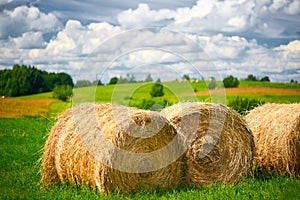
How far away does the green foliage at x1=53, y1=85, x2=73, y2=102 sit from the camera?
36.9 m

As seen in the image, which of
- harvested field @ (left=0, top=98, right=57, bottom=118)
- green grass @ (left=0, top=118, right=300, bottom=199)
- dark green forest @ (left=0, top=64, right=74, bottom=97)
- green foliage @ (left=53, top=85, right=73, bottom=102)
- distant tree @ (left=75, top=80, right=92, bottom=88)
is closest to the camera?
green grass @ (left=0, top=118, right=300, bottom=199)

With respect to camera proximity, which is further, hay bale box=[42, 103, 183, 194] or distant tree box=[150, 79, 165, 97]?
distant tree box=[150, 79, 165, 97]

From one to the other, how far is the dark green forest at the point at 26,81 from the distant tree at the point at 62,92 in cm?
93

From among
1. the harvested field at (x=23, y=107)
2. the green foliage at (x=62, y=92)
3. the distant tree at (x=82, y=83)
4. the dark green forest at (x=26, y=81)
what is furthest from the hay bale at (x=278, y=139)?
the dark green forest at (x=26, y=81)

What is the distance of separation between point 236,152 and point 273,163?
3.57 feet

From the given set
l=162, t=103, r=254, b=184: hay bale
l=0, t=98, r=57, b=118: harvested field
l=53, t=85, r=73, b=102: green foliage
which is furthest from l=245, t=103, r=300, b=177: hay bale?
l=53, t=85, r=73, b=102: green foliage

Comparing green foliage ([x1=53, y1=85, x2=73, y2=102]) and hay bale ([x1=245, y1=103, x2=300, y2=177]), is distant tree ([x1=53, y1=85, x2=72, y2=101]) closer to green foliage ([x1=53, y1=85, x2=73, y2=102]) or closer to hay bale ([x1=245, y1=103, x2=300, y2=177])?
green foliage ([x1=53, y1=85, x2=73, y2=102])

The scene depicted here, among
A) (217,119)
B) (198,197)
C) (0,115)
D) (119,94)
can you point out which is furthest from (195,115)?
(0,115)

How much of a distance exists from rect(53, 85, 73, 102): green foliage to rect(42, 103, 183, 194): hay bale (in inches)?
1132

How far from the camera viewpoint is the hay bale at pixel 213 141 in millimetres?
8195

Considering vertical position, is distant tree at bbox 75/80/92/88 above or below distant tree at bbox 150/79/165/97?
above

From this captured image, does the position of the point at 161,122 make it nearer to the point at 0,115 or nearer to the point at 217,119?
the point at 217,119

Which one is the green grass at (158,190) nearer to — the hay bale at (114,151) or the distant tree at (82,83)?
the hay bale at (114,151)

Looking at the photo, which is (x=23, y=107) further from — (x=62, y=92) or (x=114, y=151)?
(x=114, y=151)
